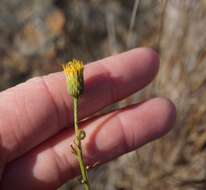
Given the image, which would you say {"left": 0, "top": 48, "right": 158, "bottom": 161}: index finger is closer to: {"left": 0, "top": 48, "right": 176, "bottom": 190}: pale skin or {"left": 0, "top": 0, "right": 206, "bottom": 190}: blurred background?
{"left": 0, "top": 48, "right": 176, "bottom": 190}: pale skin

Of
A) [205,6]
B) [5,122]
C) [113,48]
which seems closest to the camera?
[5,122]

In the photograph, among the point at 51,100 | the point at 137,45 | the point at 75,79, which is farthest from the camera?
the point at 137,45

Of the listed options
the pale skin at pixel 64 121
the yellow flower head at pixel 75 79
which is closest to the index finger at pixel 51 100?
the pale skin at pixel 64 121

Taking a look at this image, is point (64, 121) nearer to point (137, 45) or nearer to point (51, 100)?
point (51, 100)

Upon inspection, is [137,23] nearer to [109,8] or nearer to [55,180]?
[109,8]

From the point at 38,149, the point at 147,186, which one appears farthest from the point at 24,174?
the point at 147,186

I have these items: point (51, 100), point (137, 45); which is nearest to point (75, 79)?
point (51, 100)

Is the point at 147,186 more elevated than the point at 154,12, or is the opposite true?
the point at 154,12

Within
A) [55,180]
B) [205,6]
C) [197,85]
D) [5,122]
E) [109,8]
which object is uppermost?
[109,8]
